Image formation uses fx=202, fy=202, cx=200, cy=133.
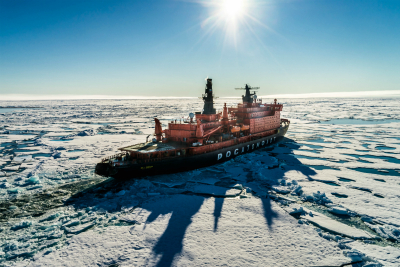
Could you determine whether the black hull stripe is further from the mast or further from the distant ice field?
the mast

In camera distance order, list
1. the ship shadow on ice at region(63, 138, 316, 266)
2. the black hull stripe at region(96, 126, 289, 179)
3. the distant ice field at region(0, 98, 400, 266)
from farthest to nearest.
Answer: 1. the black hull stripe at region(96, 126, 289, 179)
2. the ship shadow on ice at region(63, 138, 316, 266)
3. the distant ice field at region(0, 98, 400, 266)

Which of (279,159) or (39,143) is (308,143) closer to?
(279,159)

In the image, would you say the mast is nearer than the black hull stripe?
No

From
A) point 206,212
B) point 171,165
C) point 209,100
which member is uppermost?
point 209,100

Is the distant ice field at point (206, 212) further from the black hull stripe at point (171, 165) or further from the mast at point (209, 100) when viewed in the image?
the mast at point (209, 100)

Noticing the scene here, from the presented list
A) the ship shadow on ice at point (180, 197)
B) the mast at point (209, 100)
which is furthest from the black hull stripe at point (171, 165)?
the mast at point (209, 100)

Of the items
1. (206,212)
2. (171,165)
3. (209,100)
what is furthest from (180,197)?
(209,100)

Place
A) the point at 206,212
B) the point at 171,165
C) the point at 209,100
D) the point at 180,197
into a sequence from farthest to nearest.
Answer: the point at 209,100 → the point at 171,165 → the point at 180,197 → the point at 206,212

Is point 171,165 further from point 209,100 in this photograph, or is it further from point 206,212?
point 209,100

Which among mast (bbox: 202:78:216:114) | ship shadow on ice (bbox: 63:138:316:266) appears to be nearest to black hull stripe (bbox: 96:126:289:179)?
ship shadow on ice (bbox: 63:138:316:266)
